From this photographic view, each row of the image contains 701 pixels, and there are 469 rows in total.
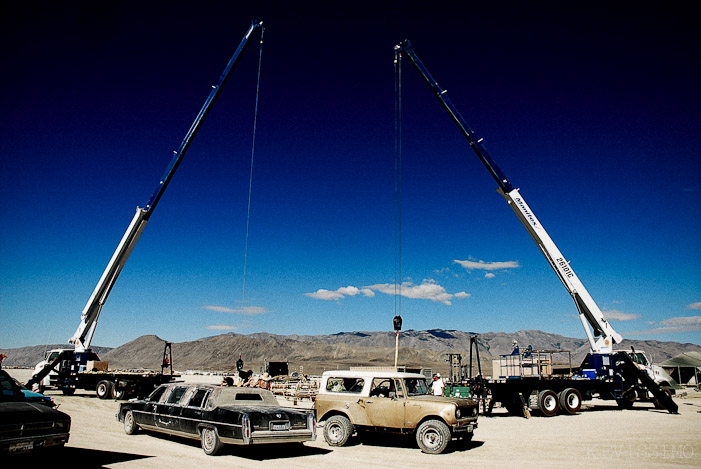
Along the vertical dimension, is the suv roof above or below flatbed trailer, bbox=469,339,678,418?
above

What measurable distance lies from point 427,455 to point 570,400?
40.7 ft

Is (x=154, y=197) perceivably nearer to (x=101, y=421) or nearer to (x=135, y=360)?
(x=101, y=421)

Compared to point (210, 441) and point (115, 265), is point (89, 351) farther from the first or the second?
point (210, 441)

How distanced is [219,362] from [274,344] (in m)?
16.8

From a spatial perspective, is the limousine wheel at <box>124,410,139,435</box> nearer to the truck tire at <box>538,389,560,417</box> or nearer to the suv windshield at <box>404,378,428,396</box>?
the suv windshield at <box>404,378,428,396</box>

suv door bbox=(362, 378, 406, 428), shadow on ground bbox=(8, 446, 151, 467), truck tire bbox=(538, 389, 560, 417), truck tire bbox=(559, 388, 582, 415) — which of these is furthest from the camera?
truck tire bbox=(559, 388, 582, 415)

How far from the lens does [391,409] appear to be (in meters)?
11.5

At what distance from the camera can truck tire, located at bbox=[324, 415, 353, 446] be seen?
11789 mm

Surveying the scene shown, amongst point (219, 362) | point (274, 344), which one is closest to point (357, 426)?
point (219, 362)

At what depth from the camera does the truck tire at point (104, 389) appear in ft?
86.2

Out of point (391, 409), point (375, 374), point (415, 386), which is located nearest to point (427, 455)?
→ point (391, 409)

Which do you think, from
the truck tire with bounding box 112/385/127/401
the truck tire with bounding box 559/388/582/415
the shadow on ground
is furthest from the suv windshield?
the truck tire with bounding box 112/385/127/401

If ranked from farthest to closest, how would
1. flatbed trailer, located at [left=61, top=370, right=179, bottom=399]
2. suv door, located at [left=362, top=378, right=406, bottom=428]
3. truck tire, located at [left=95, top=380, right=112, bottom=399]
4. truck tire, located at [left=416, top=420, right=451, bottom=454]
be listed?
truck tire, located at [left=95, top=380, right=112, bottom=399], flatbed trailer, located at [left=61, top=370, right=179, bottom=399], suv door, located at [left=362, top=378, right=406, bottom=428], truck tire, located at [left=416, top=420, right=451, bottom=454]

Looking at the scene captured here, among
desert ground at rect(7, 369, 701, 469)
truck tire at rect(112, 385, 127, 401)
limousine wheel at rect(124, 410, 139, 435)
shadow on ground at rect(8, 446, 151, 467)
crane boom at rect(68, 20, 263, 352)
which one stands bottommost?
truck tire at rect(112, 385, 127, 401)
